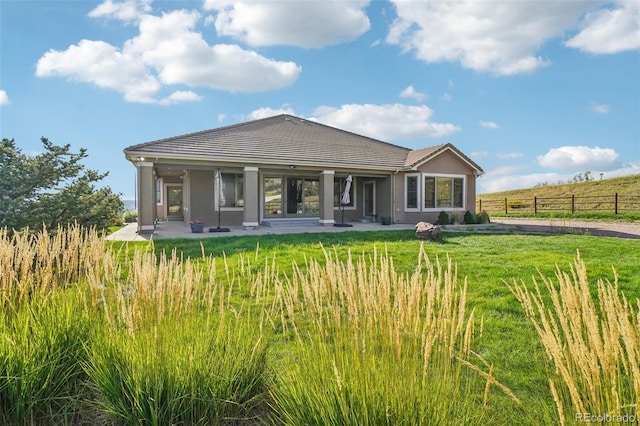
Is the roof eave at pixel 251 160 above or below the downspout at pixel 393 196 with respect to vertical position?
above

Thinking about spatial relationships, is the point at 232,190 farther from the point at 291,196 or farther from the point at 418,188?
the point at 418,188

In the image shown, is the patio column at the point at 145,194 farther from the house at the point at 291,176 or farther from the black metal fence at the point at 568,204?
the black metal fence at the point at 568,204

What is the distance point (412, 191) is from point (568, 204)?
685 inches

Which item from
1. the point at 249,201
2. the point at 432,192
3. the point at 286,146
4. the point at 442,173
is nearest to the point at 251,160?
the point at 249,201

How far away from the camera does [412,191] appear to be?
18.8 metres

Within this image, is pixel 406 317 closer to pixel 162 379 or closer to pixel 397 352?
pixel 397 352

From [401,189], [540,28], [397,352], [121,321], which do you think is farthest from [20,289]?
[401,189]

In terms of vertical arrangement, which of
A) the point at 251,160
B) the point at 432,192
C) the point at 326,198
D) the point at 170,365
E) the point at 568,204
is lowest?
the point at 170,365

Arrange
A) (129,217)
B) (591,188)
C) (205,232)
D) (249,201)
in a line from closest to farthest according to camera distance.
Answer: (205,232), (249,201), (129,217), (591,188)

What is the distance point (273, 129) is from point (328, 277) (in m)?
18.6

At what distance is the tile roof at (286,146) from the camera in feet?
48.3

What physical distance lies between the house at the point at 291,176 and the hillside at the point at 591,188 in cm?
1826

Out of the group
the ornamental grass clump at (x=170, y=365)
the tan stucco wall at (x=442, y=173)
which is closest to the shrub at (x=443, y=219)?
the tan stucco wall at (x=442, y=173)

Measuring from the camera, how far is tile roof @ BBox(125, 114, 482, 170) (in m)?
14.7
